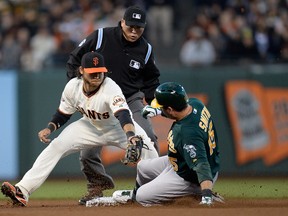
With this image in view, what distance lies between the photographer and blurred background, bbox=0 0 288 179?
1462cm

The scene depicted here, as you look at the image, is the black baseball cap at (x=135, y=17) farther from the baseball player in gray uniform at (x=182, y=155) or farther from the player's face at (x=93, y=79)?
the baseball player in gray uniform at (x=182, y=155)

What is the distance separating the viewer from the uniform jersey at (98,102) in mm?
8695

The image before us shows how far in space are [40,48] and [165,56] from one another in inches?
103

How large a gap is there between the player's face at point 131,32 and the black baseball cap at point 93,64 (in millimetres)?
834

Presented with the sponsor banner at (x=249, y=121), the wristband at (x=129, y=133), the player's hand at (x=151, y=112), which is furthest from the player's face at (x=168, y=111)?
the sponsor banner at (x=249, y=121)

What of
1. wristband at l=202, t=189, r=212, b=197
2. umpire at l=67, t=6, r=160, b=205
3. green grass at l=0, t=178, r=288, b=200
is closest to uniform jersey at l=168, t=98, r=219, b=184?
wristband at l=202, t=189, r=212, b=197

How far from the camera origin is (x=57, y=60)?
15641mm

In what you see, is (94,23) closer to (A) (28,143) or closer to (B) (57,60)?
(B) (57,60)

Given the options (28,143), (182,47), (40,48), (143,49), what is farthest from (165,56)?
(143,49)

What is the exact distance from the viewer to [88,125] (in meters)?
9.14

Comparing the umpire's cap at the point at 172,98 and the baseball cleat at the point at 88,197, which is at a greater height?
the umpire's cap at the point at 172,98

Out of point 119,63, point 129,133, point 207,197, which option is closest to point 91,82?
point 129,133

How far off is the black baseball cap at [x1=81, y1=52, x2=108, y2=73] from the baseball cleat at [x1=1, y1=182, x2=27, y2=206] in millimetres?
1507

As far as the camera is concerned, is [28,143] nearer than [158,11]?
Yes
